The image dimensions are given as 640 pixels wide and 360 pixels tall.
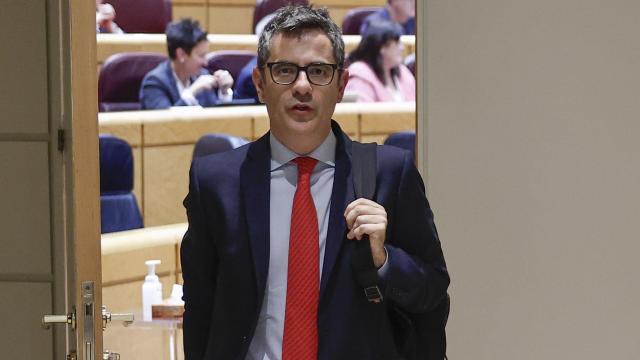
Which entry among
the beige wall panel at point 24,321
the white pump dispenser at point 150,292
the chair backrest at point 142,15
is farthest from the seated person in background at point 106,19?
the beige wall panel at point 24,321

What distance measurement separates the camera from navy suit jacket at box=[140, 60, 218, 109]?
17.5ft

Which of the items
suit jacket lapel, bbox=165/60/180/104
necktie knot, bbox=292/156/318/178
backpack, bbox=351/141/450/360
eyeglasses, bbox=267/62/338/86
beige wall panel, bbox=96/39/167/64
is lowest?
backpack, bbox=351/141/450/360

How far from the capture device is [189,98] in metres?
5.38

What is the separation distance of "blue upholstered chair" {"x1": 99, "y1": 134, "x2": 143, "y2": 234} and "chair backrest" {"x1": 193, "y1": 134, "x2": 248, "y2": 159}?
0.30 m

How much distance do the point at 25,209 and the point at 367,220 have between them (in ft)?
3.51

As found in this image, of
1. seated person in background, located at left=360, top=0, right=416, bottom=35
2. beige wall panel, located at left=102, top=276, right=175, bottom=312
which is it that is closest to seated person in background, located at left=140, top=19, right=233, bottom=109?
seated person in background, located at left=360, top=0, right=416, bottom=35

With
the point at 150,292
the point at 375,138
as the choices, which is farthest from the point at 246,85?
the point at 150,292

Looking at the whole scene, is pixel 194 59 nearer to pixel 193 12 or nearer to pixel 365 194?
pixel 193 12

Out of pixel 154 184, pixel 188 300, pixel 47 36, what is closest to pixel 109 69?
pixel 154 184

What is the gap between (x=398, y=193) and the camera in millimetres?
1545

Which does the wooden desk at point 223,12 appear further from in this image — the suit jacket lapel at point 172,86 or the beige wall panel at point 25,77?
the beige wall panel at point 25,77

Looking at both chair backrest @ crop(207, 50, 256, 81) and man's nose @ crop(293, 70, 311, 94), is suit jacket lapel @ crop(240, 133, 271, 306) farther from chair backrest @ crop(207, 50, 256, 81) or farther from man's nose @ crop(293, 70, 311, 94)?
chair backrest @ crop(207, 50, 256, 81)

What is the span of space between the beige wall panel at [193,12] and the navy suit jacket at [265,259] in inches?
209

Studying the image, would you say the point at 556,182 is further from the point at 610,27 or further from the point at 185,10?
the point at 185,10
